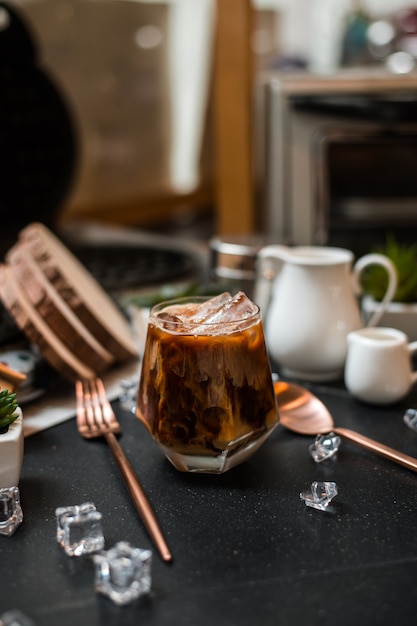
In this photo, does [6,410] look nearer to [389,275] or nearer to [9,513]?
[9,513]

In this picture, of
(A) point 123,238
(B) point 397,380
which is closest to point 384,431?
(B) point 397,380

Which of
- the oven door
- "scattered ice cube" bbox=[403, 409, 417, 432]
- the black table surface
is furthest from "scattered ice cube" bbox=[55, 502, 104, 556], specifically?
the oven door

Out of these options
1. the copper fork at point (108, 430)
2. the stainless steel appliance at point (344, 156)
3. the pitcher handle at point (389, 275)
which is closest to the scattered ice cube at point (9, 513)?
the copper fork at point (108, 430)

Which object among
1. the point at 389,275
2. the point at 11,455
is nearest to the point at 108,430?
the point at 11,455

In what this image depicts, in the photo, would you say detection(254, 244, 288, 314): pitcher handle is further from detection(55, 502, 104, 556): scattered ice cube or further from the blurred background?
the blurred background

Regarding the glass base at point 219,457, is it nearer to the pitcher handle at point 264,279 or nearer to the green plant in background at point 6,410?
the green plant in background at point 6,410

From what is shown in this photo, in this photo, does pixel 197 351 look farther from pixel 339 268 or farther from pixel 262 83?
pixel 262 83
